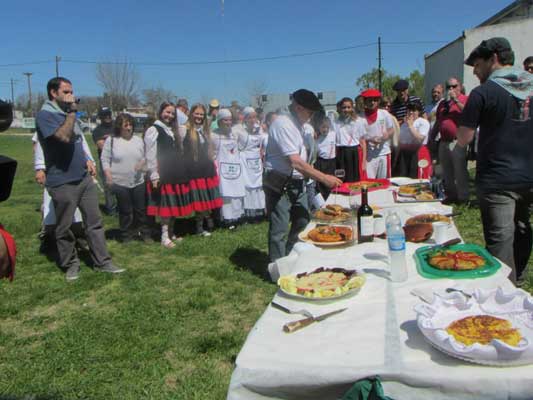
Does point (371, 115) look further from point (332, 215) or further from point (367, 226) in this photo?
point (367, 226)

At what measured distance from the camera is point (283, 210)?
4.00 meters

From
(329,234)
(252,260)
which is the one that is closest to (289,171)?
(329,234)

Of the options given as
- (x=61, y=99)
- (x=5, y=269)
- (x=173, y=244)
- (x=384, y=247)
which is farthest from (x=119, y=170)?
(x=5, y=269)

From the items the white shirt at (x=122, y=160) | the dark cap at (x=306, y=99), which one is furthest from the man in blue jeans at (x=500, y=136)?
the white shirt at (x=122, y=160)

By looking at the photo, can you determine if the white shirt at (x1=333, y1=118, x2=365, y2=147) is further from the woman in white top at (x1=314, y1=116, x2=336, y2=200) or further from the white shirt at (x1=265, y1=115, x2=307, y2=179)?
the white shirt at (x1=265, y1=115, x2=307, y2=179)

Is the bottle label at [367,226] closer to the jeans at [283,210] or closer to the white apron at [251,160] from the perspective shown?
the jeans at [283,210]

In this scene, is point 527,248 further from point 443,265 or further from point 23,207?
point 23,207

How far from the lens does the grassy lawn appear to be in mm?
2854

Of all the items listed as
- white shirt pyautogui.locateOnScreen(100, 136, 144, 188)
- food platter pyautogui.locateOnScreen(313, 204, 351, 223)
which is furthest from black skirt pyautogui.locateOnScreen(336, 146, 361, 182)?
food platter pyautogui.locateOnScreen(313, 204, 351, 223)

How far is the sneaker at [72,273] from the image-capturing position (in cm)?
465

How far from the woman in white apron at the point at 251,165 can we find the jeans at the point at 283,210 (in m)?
2.65

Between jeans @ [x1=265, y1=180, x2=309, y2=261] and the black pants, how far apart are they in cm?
246

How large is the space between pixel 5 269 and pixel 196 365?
1849mm

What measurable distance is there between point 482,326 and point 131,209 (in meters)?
5.12
